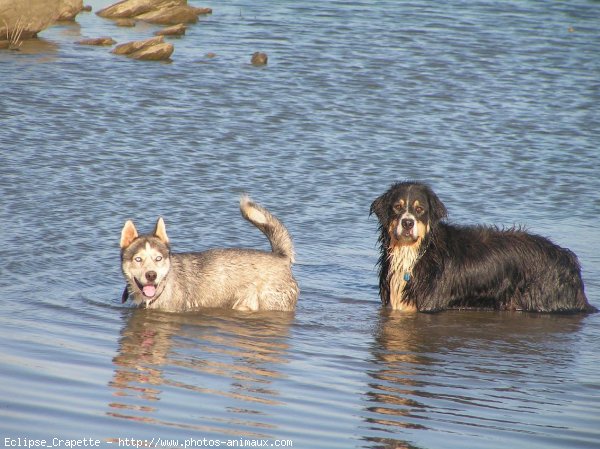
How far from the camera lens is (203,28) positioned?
70.8 ft

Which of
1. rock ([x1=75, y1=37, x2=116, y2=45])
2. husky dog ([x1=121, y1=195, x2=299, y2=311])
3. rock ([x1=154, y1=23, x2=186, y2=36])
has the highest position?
husky dog ([x1=121, y1=195, x2=299, y2=311])

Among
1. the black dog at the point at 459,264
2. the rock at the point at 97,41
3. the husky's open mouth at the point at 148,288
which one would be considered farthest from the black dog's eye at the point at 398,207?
the rock at the point at 97,41

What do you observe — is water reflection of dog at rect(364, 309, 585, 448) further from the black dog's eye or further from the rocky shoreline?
the rocky shoreline

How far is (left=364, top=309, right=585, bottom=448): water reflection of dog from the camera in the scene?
6.85m

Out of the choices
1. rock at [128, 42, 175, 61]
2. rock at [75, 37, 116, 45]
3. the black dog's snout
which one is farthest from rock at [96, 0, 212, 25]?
the black dog's snout

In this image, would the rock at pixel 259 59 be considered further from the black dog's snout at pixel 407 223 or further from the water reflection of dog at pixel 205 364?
the water reflection of dog at pixel 205 364

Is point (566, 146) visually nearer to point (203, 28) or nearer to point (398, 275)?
point (398, 275)

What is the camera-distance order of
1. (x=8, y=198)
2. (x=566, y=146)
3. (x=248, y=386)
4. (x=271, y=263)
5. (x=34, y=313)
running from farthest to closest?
(x=566, y=146), (x=8, y=198), (x=271, y=263), (x=34, y=313), (x=248, y=386)

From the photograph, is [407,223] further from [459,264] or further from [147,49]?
[147,49]

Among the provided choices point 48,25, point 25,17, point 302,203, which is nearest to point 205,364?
point 302,203

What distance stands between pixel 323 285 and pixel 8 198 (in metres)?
3.56

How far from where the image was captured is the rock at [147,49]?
60.2 feet

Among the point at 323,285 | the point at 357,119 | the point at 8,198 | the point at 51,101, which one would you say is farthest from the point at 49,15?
the point at 323,285

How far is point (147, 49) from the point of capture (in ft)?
60.6
